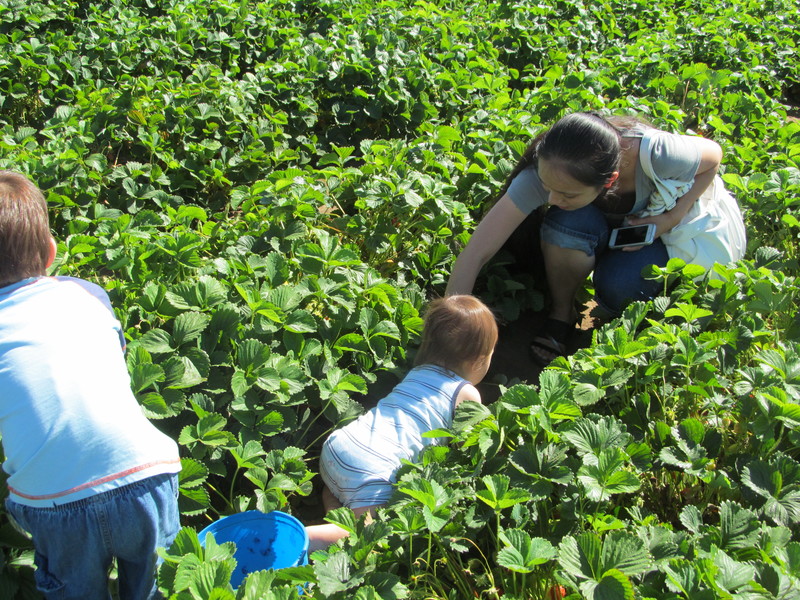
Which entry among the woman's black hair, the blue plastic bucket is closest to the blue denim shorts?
the blue plastic bucket

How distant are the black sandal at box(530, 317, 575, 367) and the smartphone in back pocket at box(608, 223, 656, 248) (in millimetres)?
397

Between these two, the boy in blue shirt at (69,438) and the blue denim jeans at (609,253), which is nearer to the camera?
the boy in blue shirt at (69,438)

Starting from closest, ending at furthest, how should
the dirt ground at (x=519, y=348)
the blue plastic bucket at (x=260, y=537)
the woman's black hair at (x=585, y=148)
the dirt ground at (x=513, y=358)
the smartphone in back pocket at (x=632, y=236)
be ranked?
the blue plastic bucket at (x=260, y=537) → the woman's black hair at (x=585, y=148) → the dirt ground at (x=513, y=358) → the smartphone in back pocket at (x=632, y=236) → the dirt ground at (x=519, y=348)

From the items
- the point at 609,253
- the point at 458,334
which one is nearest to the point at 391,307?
the point at 458,334

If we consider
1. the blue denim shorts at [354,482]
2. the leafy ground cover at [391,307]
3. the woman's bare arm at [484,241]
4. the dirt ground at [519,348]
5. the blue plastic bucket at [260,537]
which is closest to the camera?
the leafy ground cover at [391,307]

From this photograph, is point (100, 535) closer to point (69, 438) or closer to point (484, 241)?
A: point (69, 438)

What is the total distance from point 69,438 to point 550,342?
2.04 m

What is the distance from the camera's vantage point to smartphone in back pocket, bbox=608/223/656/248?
2.81 metres

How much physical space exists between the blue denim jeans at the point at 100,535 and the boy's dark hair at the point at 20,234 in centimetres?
50

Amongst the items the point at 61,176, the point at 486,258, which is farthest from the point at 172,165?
the point at 486,258

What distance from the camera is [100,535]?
59.0 inches

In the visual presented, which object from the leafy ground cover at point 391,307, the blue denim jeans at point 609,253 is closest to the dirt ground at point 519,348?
the leafy ground cover at point 391,307

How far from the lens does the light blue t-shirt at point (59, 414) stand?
1438mm

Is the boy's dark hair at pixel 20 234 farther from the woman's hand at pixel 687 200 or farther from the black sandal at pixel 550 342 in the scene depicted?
the woman's hand at pixel 687 200
